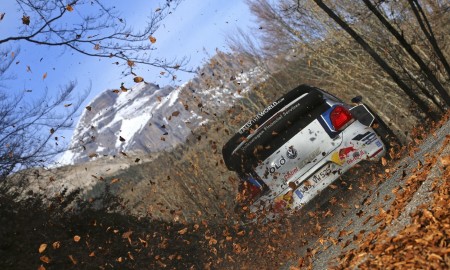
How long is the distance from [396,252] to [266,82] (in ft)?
84.2

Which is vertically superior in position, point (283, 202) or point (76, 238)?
point (76, 238)

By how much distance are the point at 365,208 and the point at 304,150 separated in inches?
65.2

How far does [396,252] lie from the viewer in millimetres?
3098

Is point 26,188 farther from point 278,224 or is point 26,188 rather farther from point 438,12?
point 438,12

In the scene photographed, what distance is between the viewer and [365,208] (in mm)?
5766

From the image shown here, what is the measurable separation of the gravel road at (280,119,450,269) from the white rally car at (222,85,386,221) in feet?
1.10

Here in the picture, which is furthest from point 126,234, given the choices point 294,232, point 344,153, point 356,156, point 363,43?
point 363,43

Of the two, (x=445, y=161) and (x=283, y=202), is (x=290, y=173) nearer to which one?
(x=283, y=202)

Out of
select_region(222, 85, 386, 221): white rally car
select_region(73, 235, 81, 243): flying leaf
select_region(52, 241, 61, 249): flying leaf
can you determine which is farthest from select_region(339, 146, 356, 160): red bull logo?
select_region(73, 235, 81, 243): flying leaf

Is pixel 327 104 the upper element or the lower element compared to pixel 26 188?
lower

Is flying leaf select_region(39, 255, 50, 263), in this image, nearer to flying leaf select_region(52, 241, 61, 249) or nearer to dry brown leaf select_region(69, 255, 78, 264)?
dry brown leaf select_region(69, 255, 78, 264)

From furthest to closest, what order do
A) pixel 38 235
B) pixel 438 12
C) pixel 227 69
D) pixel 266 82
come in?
1. pixel 266 82
2. pixel 227 69
3. pixel 438 12
4. pixel 38 235

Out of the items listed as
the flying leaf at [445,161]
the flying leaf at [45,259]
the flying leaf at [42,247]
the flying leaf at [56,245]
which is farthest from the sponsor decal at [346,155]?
the flying leaf at [42,247]

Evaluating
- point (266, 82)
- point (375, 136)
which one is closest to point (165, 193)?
point (375, 136)
